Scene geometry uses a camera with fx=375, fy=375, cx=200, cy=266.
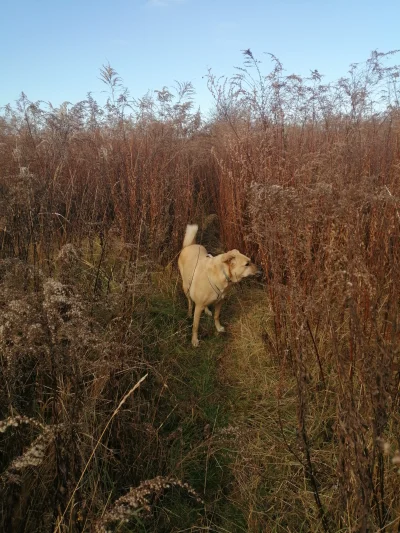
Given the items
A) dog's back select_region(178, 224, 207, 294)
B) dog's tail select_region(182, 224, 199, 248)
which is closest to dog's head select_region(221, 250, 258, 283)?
dog's back select_region(178, 224, 207, 294)

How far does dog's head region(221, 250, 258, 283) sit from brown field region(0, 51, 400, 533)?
408mm

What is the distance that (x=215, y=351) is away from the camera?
3389 millimetres

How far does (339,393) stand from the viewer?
4.42ft

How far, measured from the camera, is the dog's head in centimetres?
343

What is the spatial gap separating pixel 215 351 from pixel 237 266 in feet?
2.61

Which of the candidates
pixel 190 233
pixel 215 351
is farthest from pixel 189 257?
pixel 215 351

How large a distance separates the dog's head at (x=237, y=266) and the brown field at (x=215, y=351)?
41 centimetres

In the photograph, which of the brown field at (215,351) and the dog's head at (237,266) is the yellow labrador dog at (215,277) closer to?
the dog's head at (237,266)

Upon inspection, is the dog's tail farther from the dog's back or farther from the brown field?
the brown field

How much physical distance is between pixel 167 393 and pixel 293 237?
1.37 m

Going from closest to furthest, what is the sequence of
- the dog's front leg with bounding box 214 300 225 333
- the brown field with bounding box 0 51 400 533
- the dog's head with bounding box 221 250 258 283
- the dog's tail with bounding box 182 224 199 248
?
the brown field with bounding box 0 51 400 533, the dog's head with bounding box 221 250 258 283, the dog's front leg with bounding box 214 300 225 333, the dog's tail with bounding box 182 224 199 248

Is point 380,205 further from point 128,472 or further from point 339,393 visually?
point 128,472

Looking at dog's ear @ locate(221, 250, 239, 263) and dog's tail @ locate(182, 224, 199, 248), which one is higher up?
dog's tail @ locate(182, 224, 199, 248)

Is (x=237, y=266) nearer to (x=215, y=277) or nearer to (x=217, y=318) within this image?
(x=215, y=277)
